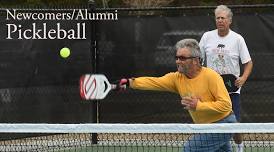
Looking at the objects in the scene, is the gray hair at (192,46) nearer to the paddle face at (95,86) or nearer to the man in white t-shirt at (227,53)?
the paddle face at (95,86)

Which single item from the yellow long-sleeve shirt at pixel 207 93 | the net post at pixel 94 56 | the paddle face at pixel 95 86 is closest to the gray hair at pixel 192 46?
the yellow long-sleeve shirt at pixel 207 93

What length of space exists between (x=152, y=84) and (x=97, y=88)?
0.41m

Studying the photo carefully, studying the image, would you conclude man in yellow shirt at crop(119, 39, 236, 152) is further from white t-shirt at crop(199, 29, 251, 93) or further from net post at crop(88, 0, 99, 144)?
net post at crop(88, 0, 99, 144)

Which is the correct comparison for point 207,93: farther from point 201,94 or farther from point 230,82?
point 230,82

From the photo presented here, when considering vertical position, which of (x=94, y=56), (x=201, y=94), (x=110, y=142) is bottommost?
(x=110, y=142)

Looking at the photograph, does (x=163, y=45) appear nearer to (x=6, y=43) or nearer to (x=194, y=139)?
(x=6, y=43)

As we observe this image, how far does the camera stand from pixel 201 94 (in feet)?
14.5

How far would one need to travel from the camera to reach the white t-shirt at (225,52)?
645cm

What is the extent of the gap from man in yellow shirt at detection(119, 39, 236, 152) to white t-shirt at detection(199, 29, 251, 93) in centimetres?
189

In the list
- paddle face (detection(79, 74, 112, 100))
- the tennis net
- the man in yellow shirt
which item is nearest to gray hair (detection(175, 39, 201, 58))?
the man in yellow shirt

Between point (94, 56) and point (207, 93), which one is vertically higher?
point (94, 56)

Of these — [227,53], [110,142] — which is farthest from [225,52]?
[110,142]

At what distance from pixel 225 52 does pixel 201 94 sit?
6.86ft

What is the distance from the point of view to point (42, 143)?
7.67 m
